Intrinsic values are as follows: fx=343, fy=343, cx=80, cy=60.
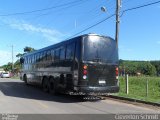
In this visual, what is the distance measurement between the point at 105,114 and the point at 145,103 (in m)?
4.07

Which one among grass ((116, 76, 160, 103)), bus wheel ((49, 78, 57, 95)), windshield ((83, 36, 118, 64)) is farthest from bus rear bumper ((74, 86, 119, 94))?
bus wheel ((49, 78, 57, 95))

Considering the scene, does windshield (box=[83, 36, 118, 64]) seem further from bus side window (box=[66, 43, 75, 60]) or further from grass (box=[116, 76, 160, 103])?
grass (box=[116, 76, 160, 103])

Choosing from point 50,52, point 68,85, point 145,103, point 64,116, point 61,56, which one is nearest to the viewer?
point 64,116

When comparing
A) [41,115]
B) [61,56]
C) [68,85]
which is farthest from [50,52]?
[41,115]

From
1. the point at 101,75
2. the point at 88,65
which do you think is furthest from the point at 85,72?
the point at 101,75

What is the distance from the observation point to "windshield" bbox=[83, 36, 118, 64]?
16.4m

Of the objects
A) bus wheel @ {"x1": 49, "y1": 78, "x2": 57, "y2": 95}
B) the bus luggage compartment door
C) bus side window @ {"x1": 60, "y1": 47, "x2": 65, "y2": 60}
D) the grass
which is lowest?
the grass

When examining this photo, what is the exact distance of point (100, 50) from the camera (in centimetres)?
1681

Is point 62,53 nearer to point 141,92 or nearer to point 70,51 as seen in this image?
point 70,51

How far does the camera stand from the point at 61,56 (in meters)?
18.9

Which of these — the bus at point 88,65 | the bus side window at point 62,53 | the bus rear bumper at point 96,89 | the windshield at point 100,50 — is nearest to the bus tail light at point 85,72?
the bus at point 88,65

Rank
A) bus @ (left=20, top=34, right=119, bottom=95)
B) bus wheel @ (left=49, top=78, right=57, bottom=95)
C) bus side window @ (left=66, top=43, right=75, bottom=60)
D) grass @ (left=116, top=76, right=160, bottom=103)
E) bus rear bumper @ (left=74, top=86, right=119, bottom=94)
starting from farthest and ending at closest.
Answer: bus wheel @ (left=49, top=78, right=57, bottom=95)
grass @ (left=116, top=76, right=160, bottom=103)
bus side window @ (left=66, top=43, right=75, bottom=60)
bus @ (left=20, top=34, right=119, bottom=95)
bus rear bumper @ (left=74, top=86, right=119, bottom=94)

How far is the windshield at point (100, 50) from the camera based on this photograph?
16375mm

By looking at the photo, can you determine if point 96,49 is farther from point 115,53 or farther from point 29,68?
point 29,68
